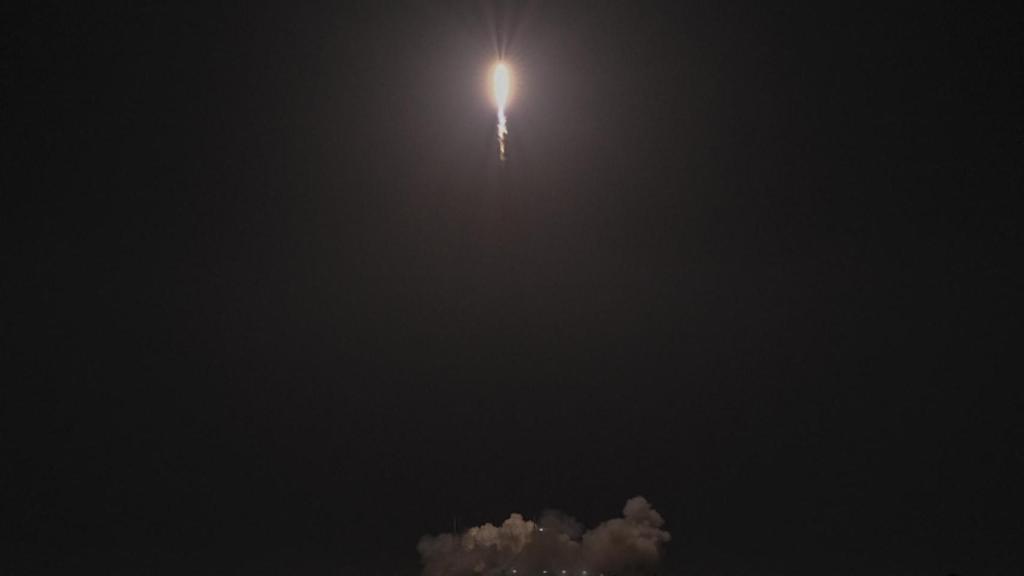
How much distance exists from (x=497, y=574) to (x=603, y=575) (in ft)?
100

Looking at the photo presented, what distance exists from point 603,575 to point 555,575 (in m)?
14.3

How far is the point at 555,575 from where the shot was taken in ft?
569

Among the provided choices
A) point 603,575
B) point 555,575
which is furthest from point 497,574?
point 603,575

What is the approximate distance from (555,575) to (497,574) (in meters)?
17.4

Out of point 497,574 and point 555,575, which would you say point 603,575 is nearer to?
point 555,575

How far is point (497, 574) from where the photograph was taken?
171 metres

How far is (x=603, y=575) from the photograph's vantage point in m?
169
